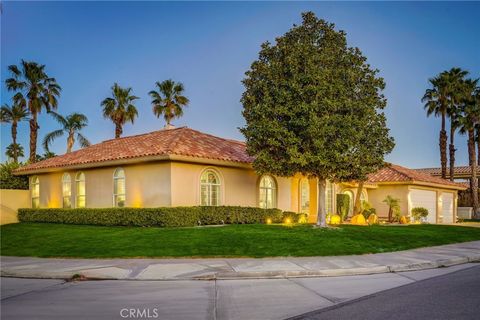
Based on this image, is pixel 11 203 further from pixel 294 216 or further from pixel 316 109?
pixel 316 109

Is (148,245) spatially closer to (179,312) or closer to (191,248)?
(191,248)

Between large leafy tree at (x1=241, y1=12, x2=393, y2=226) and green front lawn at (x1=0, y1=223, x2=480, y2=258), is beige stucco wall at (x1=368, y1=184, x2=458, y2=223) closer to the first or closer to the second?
green front lawn at (x1=0, y1=223, x2=480, y2=258)

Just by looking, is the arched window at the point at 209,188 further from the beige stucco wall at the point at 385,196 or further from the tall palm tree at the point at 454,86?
the tall palm tree at the point at 454,86

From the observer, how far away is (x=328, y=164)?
723 inches

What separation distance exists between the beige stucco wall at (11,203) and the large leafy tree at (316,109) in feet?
53.2

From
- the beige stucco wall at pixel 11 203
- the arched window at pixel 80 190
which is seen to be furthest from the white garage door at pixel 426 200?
the beige stucco wall at pixel 11 203

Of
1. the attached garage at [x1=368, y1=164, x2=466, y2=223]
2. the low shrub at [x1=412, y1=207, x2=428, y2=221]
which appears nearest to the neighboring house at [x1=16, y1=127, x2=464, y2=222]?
the attached garage at [x1=368, y1=164, x2=466, y2=223]

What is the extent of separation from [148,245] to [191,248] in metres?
1.58

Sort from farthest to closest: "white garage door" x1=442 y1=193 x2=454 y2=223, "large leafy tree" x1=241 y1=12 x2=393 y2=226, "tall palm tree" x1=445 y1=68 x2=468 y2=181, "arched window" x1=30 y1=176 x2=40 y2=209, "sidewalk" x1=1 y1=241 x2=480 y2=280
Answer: "tall palm tree" x1=445 y1=68 x2=468 y2=181 < "white garage door" x1=442 y1=193 x2=454 y2=223 < "arched window" x1=30 y1=176 x2=40 y2=209 < "large leafy tree" x1=241 y1=12 x2=393 y2=226 < "sidewalk" x1=1 y1=241 x2=480 y2=280

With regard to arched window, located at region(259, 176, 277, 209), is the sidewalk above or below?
below

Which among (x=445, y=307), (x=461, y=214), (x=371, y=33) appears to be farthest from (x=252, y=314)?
Answer: (x=461, y=214)

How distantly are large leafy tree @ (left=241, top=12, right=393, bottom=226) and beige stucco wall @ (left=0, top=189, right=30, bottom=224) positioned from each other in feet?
53.2

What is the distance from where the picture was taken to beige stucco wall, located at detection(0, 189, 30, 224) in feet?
89.6

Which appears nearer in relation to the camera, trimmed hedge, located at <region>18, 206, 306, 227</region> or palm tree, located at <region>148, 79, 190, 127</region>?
trimmed hedge, located at <region>18, 206, 306, 227</region>
